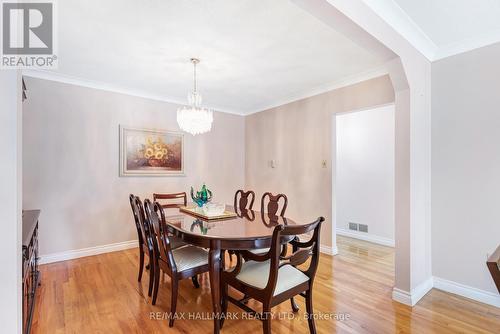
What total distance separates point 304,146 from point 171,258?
109 inches

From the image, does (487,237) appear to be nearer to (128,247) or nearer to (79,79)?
(128,247)

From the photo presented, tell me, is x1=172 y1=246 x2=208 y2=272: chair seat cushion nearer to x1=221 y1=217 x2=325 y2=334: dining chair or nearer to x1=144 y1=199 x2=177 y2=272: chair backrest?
x1=144 y1=199 x2=177 y2=272: chair backrest

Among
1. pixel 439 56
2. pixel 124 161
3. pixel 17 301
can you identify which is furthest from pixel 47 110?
pixel 439 56

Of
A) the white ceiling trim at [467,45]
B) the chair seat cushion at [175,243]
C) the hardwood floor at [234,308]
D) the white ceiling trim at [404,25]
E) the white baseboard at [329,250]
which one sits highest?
the white ceiling trim at [404,25]

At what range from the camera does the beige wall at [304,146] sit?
3.36 m

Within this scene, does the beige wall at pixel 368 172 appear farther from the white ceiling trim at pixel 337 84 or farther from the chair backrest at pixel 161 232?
the chair backrest at pixel 161 232

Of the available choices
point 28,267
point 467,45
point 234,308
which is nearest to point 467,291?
point 234,308

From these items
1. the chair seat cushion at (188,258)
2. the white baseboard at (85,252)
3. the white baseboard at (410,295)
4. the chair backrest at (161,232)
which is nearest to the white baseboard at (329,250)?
the white baseboard at (410,295)

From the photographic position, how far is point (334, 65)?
9.72 feet

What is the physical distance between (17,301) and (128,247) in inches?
129

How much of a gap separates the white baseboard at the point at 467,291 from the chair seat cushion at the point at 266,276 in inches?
69.9

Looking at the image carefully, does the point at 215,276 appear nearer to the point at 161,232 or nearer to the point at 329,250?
the point at 161,232

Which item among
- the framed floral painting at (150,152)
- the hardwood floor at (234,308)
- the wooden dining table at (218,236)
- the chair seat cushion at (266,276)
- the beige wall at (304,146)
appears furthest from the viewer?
the framed floral painting at (150,152)

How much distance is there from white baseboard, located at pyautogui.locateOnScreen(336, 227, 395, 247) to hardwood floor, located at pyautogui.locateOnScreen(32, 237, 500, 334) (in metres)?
1.13
